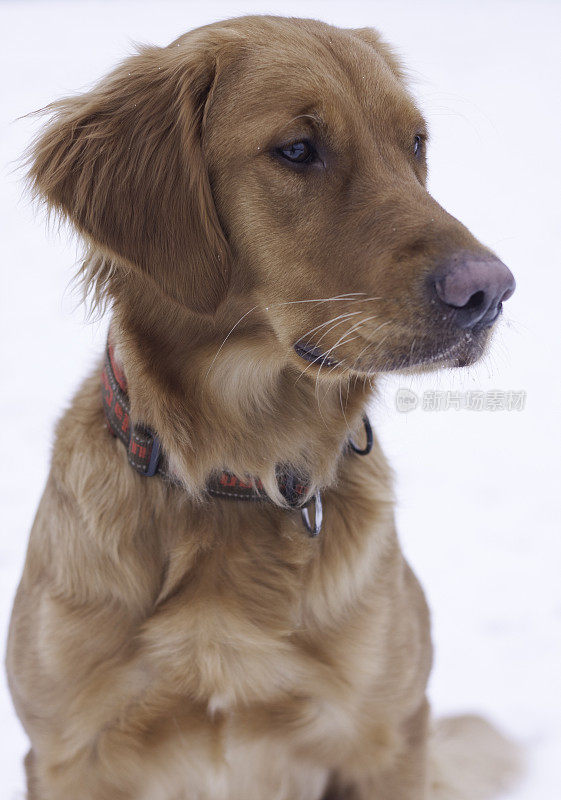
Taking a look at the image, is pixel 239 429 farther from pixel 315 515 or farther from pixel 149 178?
pixel 149 178

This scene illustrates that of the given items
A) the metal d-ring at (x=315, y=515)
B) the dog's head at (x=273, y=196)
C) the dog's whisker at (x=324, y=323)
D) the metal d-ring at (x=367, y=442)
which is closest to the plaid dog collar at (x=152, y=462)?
the metal d-ring at (x=315, y=515)

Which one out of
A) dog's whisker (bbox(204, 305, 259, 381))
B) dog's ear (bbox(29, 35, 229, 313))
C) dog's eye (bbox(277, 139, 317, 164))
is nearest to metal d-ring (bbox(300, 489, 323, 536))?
dog's whisker (bbox(204, 305, 259, 381))

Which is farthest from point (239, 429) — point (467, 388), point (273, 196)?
point (467, 388)

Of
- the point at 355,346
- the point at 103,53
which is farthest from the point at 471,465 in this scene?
the point at 103,53

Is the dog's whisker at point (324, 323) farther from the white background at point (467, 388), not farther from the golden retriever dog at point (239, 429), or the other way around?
the white background at point (467, 388)

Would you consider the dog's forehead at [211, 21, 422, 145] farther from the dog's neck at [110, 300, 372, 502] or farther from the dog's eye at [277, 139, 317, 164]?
the dog's neck at [110, 300, 372, 502]

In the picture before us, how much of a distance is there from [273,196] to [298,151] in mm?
114

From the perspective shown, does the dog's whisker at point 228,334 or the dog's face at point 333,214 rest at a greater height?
the dog's face at point 333,214

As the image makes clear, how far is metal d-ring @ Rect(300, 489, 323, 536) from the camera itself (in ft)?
7.88

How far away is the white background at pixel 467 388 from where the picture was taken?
3490mm

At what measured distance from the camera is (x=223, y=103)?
223 centimetres

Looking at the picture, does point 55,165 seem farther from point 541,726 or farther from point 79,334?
point 79,334

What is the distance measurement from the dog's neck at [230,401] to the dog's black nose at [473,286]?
1.24ft

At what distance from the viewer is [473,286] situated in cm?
191
